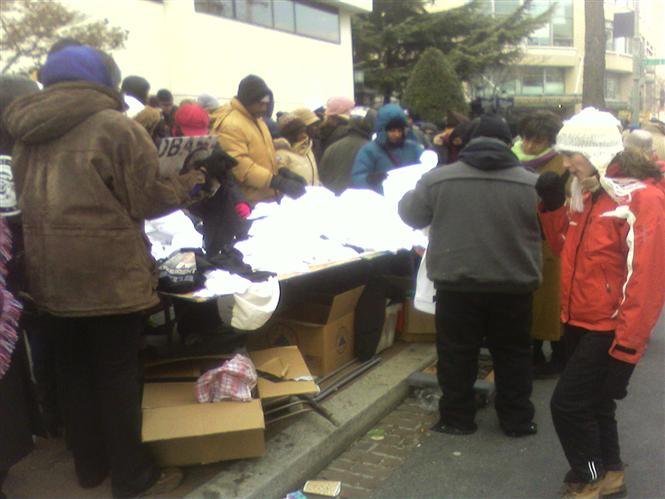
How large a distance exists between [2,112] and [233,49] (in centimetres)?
1294

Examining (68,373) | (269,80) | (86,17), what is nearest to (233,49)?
(269,80)

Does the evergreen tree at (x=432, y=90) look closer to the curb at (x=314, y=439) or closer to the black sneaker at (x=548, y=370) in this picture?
the black sneaker at (x=548, y=370)

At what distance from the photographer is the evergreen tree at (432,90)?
16.0 m

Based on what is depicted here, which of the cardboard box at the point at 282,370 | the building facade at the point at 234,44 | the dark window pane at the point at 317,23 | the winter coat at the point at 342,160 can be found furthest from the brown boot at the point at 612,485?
the dark window pane at the point at 317,23

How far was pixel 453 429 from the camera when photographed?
3902 millimetres

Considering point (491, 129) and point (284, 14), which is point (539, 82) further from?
point (491, 129)

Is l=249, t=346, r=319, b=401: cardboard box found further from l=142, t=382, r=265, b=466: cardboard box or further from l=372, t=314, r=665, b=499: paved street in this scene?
l=372, t=314, r=665, b=499: paved street

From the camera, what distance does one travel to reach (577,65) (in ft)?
138

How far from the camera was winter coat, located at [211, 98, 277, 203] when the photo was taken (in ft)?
15.2

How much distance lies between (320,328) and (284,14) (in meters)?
14.4

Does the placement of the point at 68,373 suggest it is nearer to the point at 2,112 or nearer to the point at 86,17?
the point at 2,112

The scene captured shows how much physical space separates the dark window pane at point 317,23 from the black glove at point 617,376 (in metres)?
16.3

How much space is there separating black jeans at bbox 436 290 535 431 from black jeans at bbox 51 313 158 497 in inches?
65.1

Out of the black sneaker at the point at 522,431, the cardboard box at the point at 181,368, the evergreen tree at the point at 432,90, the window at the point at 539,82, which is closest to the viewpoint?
the cardboard box at the point at 181,368
